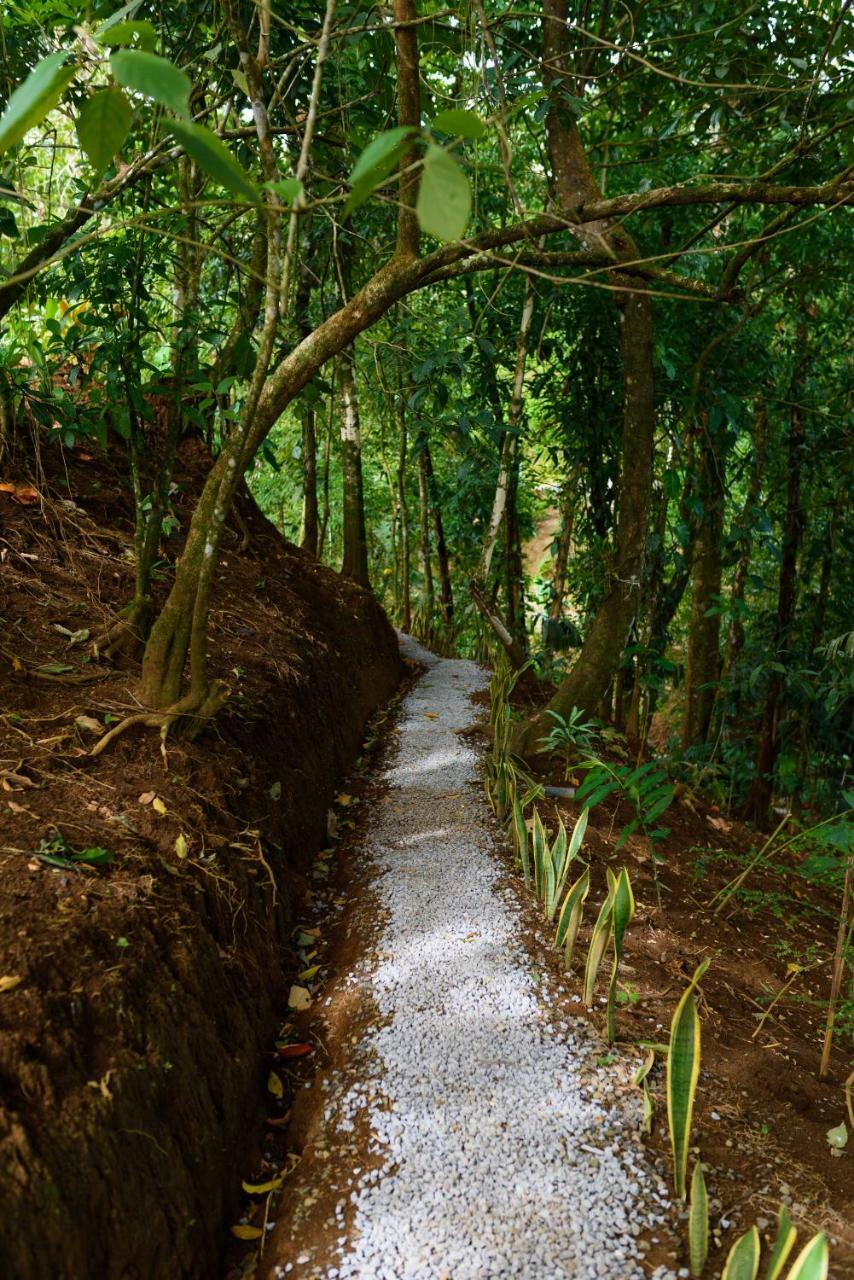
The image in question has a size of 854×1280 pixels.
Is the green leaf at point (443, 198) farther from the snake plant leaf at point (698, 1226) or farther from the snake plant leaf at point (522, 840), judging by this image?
the snake plant leaf at point (522, 840)

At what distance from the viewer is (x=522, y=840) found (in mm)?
3229

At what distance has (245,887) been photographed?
2.60 meters

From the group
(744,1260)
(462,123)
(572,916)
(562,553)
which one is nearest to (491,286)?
(562,553)

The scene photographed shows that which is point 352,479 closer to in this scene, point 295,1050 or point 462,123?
point 295,1050

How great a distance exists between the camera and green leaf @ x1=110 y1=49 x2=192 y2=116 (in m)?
0.68

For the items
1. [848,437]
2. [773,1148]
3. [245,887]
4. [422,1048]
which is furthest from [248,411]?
[848,437]

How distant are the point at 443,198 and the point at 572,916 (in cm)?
229

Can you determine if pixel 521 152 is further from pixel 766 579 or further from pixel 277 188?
pixel 277 188

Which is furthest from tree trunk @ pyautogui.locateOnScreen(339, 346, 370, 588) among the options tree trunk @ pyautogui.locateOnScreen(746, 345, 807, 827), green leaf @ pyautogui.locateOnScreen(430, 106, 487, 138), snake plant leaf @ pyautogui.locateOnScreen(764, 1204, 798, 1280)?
snake plant leaf @ pyautogui.locateOnScreen(764, 1204, 798, 1280)

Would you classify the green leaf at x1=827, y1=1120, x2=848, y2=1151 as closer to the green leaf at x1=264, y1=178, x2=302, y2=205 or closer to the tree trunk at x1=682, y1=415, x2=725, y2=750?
the green leaf at x1=264, y1=178, x2=302, y2=205

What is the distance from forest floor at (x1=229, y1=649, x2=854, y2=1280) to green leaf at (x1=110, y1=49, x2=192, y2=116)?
2000 millimetres

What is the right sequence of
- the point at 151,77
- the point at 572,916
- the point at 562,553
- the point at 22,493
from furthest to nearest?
the point at 562,553, the point at 22,493, the point at 572,916, the point at 151,77

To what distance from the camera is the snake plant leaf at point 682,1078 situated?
1773mm

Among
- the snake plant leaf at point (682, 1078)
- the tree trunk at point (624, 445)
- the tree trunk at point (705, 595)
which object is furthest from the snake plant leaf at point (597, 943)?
the tree trunk at point (705, 595)
